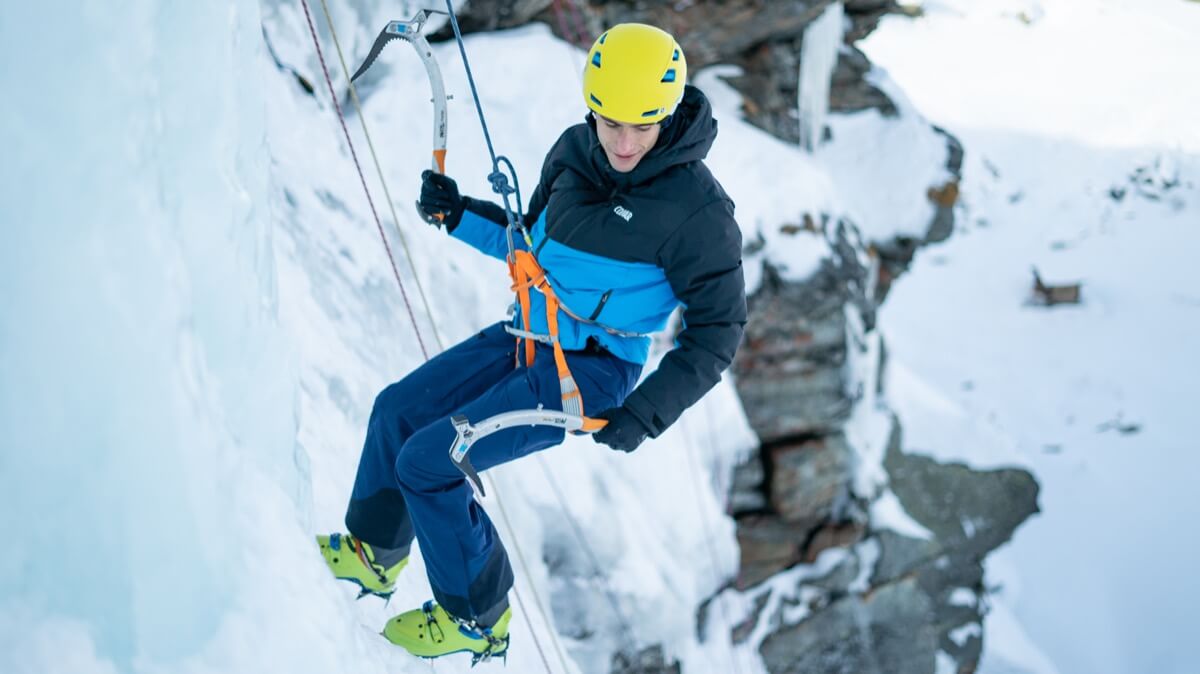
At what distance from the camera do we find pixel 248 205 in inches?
68.8

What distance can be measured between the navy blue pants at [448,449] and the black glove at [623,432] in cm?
14

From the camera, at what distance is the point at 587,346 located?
7.63 ft

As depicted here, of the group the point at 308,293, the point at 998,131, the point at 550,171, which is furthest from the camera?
the point at 998,131

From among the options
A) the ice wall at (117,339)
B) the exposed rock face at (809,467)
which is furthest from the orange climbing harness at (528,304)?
the exposed rock face at (809,467)

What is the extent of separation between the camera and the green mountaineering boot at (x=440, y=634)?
A: 2.11 m

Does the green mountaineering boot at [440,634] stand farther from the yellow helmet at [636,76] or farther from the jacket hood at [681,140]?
the yellow helmet at [636,76]

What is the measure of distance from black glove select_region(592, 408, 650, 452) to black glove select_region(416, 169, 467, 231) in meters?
0.74

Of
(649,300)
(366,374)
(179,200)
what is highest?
(179,200)

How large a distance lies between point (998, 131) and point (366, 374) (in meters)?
21.6

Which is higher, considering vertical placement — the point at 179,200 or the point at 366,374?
the point at 179,200

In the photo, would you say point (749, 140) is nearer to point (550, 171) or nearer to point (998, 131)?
point (550, 171)

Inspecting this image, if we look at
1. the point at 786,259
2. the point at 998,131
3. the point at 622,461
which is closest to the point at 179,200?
the point at 622,461

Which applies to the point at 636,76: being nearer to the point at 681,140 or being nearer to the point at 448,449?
the point at 681,140

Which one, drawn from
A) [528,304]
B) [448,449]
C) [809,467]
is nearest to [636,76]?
[528,304]
